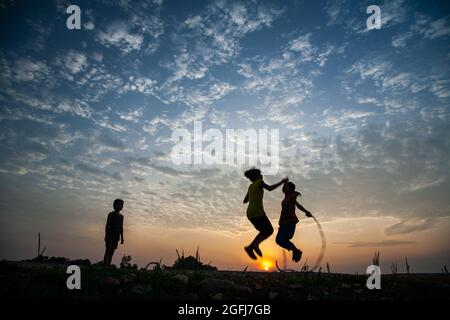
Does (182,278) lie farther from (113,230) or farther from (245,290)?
(113,230)

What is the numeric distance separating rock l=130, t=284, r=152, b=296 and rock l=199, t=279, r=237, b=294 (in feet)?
3.16

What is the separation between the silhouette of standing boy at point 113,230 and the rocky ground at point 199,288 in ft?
12.0

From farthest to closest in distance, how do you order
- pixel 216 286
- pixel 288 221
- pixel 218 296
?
pixel 288 221 → pixel 216 286 → pixel 218 296

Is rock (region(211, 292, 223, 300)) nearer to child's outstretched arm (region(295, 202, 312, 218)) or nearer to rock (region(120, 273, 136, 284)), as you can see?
rock (region(120, 273, 136, 284))

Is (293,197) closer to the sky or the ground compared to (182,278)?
closer to the sky

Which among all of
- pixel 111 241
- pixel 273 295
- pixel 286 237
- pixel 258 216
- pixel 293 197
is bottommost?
pixel 273 295

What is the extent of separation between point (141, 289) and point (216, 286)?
1350mm

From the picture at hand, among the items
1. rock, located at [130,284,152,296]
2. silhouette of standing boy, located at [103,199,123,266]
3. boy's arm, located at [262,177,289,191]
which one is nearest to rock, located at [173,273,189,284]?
rock, located at [130,284,152,296]

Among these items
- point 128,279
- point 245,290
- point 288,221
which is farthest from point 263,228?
point 128,279

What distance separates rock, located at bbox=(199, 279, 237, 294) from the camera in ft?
17.7

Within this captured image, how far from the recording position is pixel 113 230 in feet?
33.3
